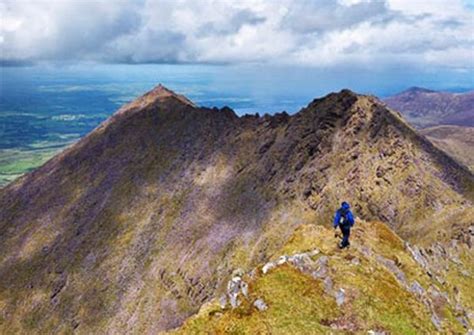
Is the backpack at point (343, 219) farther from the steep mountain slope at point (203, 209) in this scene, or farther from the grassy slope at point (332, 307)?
the steep mountain slope at point (203, 209)

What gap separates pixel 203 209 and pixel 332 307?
114945 mm

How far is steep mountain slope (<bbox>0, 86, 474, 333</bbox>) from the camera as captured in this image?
123 metres

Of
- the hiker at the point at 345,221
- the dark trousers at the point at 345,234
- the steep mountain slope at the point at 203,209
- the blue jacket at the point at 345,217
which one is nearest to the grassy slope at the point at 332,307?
the dark trousers at the point at 345,234

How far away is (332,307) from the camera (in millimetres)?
38031

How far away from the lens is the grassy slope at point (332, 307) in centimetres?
3425

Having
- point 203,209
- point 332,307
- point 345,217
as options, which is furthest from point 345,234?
point 203,209

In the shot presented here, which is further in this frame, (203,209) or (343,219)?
(203,209)

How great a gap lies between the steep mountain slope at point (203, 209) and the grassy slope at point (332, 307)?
58.6m

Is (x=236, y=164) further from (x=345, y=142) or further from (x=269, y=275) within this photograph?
(x=269, y=275)

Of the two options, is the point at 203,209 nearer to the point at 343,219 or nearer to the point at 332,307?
the point at 343,219

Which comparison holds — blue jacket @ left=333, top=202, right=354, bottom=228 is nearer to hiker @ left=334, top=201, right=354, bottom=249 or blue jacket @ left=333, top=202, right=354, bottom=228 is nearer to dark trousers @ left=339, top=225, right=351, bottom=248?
hiker @ left=334, top=201, right=354, bottom=249

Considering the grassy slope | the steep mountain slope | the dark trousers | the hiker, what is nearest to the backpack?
the hiker

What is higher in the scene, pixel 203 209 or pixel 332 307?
pixel 332 307

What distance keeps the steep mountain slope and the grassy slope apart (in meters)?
58.6
